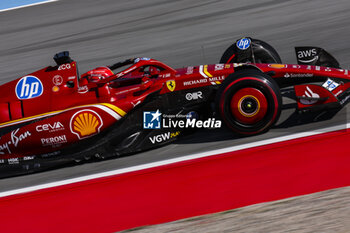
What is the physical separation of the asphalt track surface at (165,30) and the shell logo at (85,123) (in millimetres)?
2351

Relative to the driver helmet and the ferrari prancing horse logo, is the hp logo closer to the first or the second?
the ferrari prancing horse logo

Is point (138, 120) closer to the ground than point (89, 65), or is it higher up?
closer to the ground

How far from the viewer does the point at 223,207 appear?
13.6 ft

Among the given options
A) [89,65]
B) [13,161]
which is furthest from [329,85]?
[89,65]

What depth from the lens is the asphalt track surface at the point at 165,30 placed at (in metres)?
9.48

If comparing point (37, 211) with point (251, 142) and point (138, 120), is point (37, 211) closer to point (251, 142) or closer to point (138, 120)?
point (138, 120)

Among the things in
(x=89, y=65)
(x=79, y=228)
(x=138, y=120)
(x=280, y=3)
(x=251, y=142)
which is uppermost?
(x=280, y=3)

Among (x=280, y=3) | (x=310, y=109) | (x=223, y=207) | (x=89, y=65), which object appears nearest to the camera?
(x=223, y=207)

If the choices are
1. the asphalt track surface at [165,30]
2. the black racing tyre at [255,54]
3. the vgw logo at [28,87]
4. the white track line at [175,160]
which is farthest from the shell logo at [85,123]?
the asphalt track surface at [165,30]

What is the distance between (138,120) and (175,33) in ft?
19.2

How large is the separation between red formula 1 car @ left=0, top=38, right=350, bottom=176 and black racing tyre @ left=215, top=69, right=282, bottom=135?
0.04 feet

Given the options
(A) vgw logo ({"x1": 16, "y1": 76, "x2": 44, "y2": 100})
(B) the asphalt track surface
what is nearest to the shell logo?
(A) vgw logo ({"x1": 16, "y1": 76, "x2": 44, "y2": 100})

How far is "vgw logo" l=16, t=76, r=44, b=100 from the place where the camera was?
593 centimetres

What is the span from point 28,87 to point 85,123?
953 millimetres
